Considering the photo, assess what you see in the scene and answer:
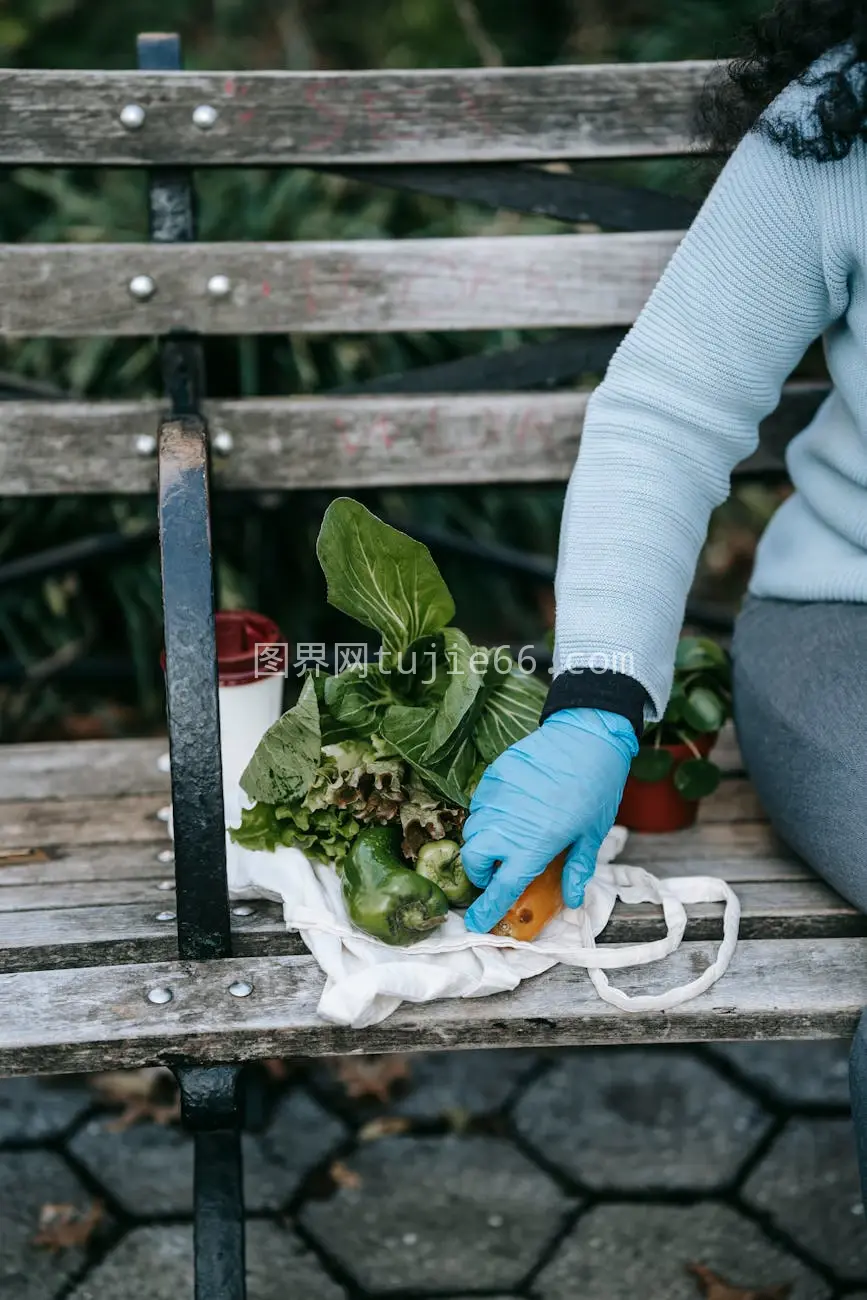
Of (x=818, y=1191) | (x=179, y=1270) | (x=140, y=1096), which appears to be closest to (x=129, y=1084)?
(x=140, y=1096)

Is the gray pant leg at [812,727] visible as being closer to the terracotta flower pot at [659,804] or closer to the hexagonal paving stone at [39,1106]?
the terracotta flower pot at [659,804]

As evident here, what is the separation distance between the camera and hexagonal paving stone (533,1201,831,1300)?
1.88m

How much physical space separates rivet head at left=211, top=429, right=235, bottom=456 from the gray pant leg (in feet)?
2.56

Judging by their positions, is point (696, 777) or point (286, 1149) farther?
point (286, 1149)

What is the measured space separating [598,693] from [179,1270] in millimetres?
1072

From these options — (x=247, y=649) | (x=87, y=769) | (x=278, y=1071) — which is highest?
(x=247, y=649)

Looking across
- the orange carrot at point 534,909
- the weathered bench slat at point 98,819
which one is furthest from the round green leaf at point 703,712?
the orange carrot at point 534,909

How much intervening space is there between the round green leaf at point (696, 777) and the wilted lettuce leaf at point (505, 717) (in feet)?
0.75

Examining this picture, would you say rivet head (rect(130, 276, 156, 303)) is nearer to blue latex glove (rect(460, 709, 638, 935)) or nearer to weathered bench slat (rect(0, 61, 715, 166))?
weathered bench slat (rect(0, 61, 715, 166))

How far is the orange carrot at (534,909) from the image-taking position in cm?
146

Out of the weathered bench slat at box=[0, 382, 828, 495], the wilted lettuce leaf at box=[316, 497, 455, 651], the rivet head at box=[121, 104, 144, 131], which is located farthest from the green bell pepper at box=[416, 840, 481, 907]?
the rivet head at box=[121, 104, 144, 131]

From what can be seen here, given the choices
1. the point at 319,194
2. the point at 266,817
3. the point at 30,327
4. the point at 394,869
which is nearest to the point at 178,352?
the point at 30,327

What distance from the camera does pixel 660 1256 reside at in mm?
1931

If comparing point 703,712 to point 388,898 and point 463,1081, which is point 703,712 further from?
point 463,1081
